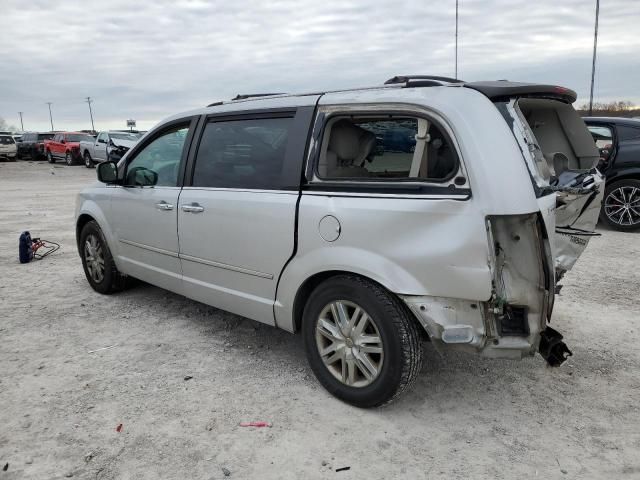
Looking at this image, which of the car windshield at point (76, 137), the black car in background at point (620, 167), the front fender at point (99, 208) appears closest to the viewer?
the front fender at point (99, 208)

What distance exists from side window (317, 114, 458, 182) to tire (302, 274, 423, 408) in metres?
0.68

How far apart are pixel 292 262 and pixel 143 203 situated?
5.92ft

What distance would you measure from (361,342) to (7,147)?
33929 mm

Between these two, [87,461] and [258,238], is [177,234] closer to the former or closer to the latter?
[258,238]

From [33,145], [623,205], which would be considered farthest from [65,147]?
[623,205]

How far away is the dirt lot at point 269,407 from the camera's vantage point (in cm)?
253

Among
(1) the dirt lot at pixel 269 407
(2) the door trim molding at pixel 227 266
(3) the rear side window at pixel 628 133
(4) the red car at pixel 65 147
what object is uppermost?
(4) the red car at pixel 65 147

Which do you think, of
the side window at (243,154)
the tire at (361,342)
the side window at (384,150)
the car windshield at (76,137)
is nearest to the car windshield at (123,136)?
the car windshield at (76,137)

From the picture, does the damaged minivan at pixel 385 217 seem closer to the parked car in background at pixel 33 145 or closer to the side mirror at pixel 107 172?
the side mirror at pixel 107 172

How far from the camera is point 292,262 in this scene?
316cm

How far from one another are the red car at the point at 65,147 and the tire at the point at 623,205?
85.7 ft

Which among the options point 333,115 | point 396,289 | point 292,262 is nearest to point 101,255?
point 292,262

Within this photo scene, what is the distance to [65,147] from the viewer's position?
29062 mm

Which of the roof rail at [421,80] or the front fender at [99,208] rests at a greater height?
the roof rail at [421,80]
